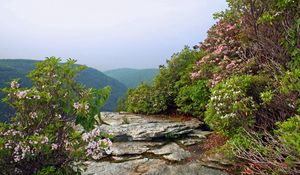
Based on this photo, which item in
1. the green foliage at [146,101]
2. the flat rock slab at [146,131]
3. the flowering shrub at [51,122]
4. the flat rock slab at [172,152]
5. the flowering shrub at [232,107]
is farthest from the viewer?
the green foliage at [146,101]

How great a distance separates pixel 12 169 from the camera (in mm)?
4953

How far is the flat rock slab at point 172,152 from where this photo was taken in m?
8.74

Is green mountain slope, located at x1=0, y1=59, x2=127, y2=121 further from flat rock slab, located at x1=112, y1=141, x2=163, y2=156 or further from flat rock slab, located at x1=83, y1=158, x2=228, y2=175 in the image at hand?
flat rock slab, located at x1=83, y1=158, x2=228, y2=175

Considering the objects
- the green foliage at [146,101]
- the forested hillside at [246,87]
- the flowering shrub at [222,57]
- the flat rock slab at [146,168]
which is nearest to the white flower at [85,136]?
the forested hillside at [246,87]

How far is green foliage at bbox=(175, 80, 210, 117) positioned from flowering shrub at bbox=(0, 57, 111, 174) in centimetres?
813

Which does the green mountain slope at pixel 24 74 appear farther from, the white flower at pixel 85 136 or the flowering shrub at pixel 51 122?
the white flower at pixel 85 136

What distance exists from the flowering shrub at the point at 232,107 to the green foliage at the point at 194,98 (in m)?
3.84

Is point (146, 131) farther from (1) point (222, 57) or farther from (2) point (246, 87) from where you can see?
(1) point (222, 57)

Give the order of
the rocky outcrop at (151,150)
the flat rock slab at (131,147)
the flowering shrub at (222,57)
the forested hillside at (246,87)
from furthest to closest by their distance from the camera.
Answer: the flowering shrub at (222,57) < the flat rock slab at (131,147) < the rocky outcrop at (151,150) < the forested hillside at (246,87)

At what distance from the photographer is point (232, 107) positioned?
820 cm

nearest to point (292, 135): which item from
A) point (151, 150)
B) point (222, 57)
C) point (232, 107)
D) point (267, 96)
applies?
point (267, 96)

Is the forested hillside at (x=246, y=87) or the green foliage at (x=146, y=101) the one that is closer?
the forested hillside at (x=246, y=87)

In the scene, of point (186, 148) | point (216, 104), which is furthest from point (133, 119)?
point (216, 104)

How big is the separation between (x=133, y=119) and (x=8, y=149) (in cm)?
876
